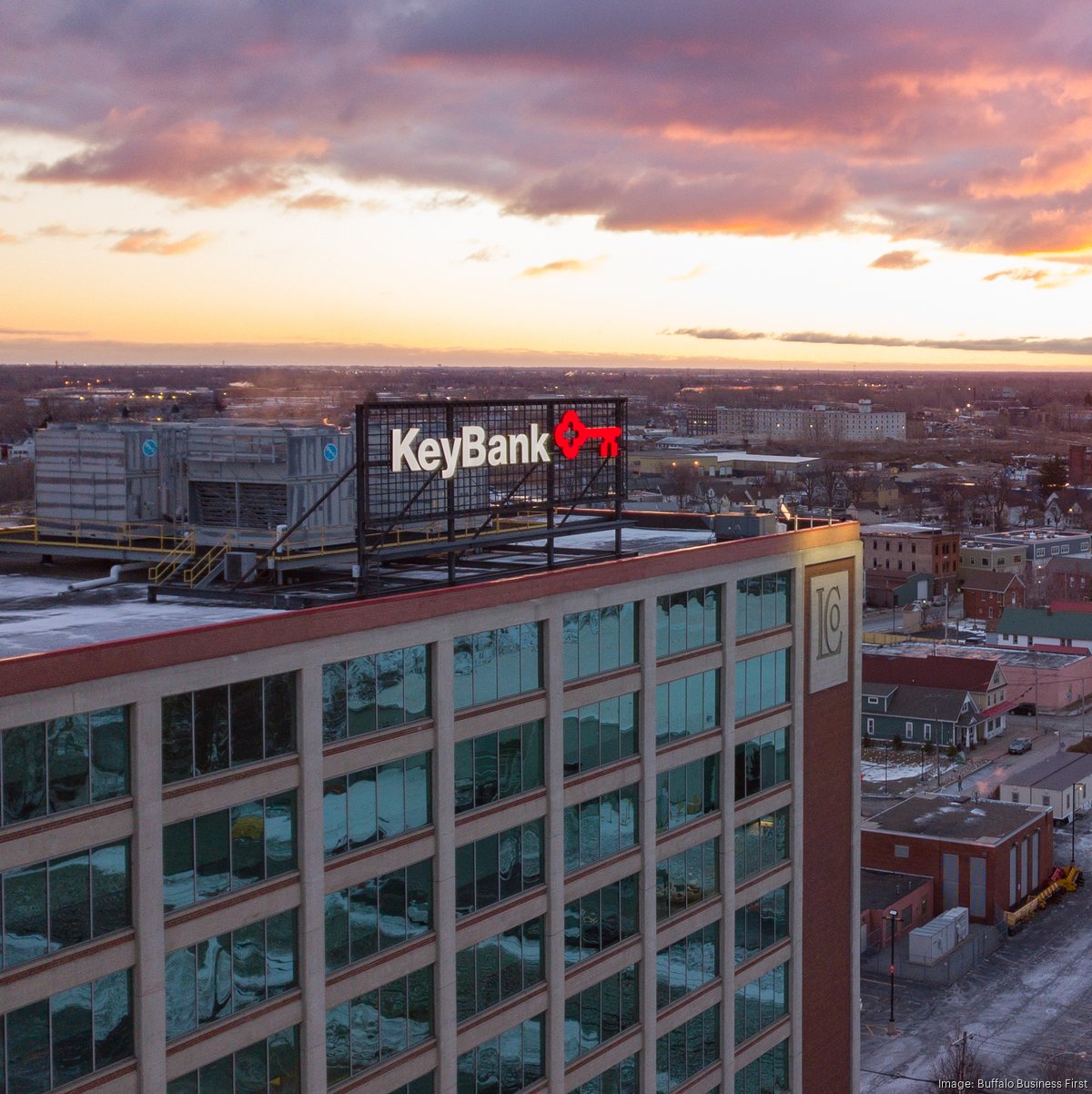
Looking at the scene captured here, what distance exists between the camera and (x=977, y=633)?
18075cm

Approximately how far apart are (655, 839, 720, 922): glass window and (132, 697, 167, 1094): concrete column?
17.2 metres

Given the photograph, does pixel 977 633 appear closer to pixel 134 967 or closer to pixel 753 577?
pixel 753 577

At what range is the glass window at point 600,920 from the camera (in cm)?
3822

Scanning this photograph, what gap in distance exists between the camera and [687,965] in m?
42.7

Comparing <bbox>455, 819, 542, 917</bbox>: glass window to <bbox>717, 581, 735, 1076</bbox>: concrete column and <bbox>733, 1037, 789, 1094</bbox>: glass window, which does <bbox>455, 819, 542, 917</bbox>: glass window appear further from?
<bbox>733, 1037, 789, 1094</bbox>: glass window

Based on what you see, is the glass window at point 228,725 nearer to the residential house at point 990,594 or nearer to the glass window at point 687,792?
the glass window at point 687,792

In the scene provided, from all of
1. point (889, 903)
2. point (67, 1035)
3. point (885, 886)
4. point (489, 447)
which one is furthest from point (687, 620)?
point (885, 886)

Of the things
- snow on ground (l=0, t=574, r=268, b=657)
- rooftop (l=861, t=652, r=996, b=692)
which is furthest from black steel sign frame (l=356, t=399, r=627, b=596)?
rooftop (l=861, t=652, r=996, b=692)

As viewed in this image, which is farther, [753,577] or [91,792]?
[753,577]

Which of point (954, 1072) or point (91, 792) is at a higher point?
point (91, 792)

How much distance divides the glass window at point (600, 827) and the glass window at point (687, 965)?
393 cm

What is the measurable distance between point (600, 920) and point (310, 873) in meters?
11.3

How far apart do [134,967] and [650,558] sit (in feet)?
60.5

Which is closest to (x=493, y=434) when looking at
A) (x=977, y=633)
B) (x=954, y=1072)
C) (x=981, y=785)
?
(x=954, y=1072)
